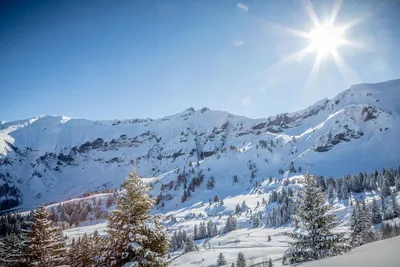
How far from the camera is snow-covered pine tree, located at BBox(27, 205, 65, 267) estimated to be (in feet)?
49.9

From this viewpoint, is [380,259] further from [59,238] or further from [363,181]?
[363,181]

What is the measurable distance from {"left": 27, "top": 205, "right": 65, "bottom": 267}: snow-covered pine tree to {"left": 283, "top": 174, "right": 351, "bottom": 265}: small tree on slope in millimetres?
15249

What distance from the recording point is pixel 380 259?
5297 millimetres

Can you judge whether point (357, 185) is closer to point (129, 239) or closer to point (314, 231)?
point (314, 231)

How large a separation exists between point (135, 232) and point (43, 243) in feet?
25.3

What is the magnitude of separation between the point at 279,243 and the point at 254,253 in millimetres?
13481

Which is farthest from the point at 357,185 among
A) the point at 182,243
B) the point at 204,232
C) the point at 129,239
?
the point at 129,239

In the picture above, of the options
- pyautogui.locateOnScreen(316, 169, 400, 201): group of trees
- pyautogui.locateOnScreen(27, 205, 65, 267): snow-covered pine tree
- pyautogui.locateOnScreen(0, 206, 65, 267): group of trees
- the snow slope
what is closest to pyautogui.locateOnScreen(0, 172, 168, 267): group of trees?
pyautogui.locateOnScreen(0, 206, 65, 267): group of trees

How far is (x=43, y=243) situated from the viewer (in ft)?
51.5

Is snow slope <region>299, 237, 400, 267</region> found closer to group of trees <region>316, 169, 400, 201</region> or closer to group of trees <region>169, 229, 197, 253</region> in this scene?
group of trees <region>169, 229, 197, 253</region>

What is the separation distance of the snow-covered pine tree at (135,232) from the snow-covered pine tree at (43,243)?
16.6ft

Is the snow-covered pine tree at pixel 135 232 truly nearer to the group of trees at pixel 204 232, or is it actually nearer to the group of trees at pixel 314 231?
the group of trees at pixel 314 231

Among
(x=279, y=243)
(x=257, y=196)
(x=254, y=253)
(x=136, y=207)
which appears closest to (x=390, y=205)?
(x=279, y=243)

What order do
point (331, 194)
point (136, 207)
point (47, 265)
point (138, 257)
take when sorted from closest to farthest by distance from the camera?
point (138, 257)
point (136, 207)
point (47, 265)
point (331, 194)
